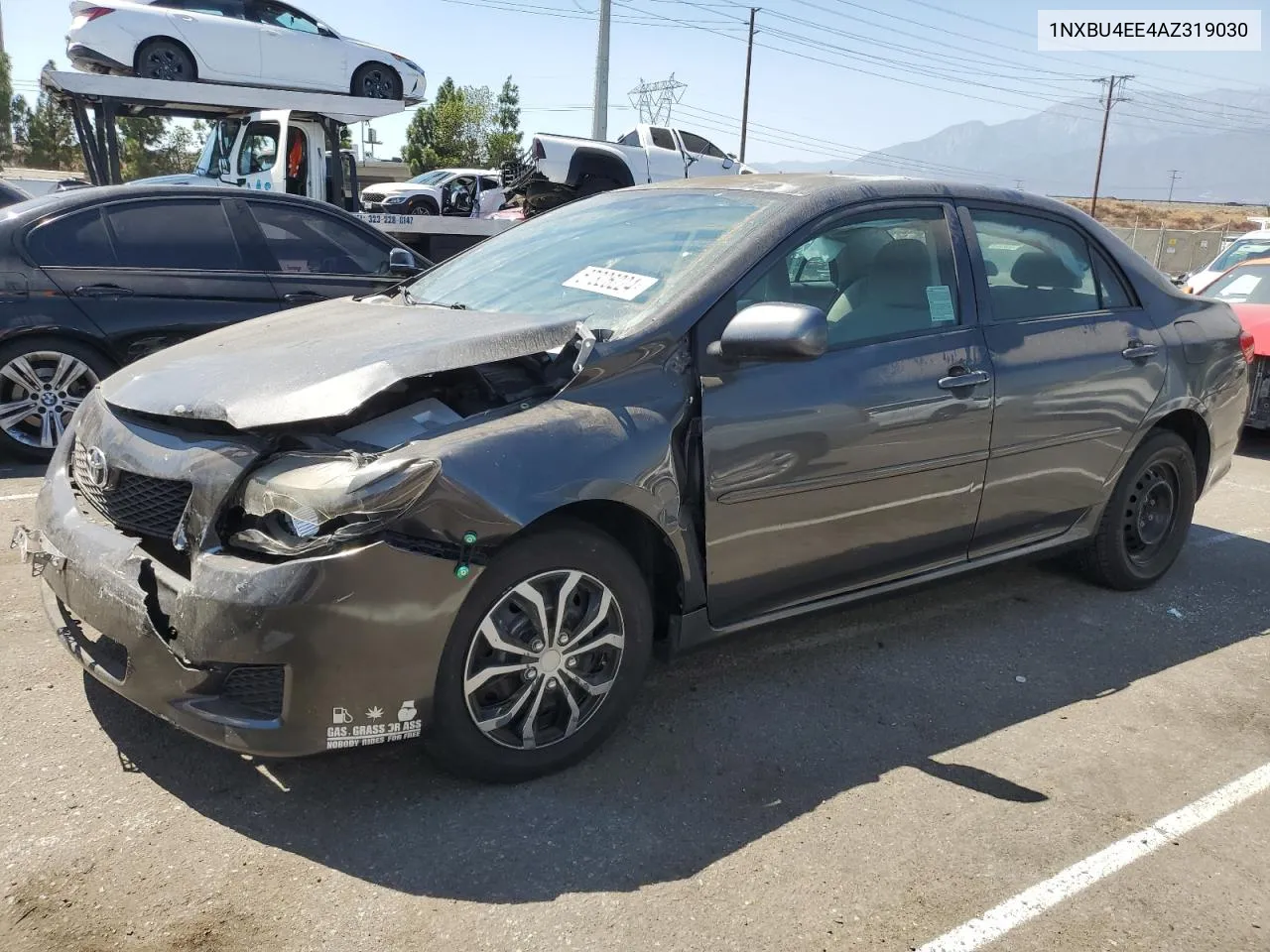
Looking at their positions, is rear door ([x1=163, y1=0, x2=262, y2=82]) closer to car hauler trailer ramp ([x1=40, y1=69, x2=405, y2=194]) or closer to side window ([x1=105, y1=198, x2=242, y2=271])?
car hauler trailer ramp ([x1=40, y1=69, x2=405, y2=194])

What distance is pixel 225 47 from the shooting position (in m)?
12.9

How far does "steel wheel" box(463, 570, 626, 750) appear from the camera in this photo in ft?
9.00

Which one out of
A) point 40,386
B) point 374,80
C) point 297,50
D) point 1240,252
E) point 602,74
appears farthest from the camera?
point 602,74

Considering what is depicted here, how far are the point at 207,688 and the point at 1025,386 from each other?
3013 millimetres

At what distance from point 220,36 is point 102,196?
7.89 meters

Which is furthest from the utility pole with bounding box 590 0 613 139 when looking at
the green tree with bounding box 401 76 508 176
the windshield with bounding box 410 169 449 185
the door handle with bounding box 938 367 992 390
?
the green tree with bounding box 401 76 508 176

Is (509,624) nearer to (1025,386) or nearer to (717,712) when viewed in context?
(717,712)

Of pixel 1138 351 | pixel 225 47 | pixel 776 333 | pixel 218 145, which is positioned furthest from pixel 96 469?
pixel 225 47

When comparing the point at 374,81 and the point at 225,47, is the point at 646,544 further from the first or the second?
the point at 374,81

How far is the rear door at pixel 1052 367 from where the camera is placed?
12.8 feet

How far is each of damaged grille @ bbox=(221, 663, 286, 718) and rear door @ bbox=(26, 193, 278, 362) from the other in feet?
13.8

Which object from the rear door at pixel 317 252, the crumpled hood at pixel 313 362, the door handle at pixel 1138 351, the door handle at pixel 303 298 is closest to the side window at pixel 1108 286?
the door handle at pixel 1138 351

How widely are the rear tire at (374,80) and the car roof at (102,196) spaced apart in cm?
797

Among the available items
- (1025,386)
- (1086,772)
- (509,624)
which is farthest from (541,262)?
(1086,772)
